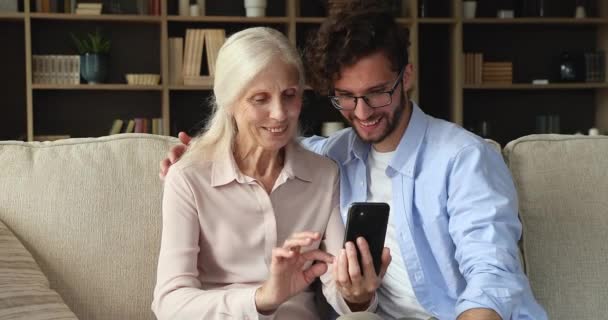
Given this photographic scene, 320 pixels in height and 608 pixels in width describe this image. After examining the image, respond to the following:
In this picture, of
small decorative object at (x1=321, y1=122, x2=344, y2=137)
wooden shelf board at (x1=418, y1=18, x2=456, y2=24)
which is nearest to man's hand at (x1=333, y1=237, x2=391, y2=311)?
small decorative object at (x1=321, y1=122, x2=344, y2=137)

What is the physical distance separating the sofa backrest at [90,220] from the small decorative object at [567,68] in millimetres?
3735

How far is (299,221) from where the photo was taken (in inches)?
73.4

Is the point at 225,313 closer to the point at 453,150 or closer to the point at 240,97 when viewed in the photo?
the point at 240,97

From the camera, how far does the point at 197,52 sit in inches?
190

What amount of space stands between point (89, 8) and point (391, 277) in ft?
10.8

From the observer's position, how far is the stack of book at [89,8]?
15.5 feet

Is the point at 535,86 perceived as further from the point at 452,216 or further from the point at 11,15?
the point at 452,216

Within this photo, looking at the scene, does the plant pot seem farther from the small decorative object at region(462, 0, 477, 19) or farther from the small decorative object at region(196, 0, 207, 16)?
the small decorative object at region(462, 0, 477, 19)

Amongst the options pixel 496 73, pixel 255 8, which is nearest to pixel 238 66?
pixel 255 8

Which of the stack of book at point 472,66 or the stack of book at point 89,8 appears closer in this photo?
the stack of book at point 89,8

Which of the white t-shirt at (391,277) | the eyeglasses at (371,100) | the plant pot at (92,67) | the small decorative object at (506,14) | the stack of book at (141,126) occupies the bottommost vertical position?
the white t-shirt at (391,277)

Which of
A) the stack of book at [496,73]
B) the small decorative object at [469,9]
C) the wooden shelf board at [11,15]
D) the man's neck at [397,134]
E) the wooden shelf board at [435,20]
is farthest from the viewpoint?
the stack of book at [496,73]

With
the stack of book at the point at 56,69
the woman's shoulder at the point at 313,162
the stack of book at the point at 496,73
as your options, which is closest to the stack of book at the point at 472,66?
the stack of book at the point at 496,73

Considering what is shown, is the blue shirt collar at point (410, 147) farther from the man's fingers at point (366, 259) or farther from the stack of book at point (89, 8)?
the stack of book at point (89, 8)
